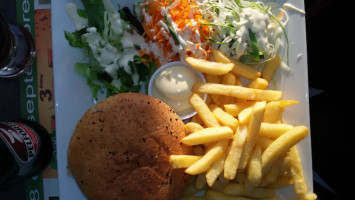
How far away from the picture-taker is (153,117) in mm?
1803

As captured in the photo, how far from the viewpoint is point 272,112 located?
6.19 ft

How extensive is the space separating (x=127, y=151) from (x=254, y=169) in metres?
0.71

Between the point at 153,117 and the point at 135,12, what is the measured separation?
85cm

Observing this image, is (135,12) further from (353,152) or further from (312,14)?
(353,152)

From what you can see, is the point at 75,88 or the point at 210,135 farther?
the point at 75,88

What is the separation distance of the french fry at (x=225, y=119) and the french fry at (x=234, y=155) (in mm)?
70

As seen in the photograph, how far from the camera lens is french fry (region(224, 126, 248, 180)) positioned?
66.5 inches

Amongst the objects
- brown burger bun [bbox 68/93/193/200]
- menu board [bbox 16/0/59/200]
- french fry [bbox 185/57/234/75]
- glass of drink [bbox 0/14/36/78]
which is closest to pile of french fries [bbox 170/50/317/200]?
french fry [bbox 185/57/234/75]

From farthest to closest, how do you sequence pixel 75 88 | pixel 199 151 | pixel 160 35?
pixel 75 88 → pixel 160 35 → pixel 199 151

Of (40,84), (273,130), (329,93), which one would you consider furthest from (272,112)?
(40,84)

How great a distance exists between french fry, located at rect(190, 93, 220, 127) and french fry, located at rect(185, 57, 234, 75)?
0.17 m

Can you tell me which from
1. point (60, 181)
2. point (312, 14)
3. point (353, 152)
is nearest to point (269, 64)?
point (312, 14)

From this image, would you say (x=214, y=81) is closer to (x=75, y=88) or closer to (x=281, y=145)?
(x=281, y=145)

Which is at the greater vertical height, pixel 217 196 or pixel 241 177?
pixel 241 177
